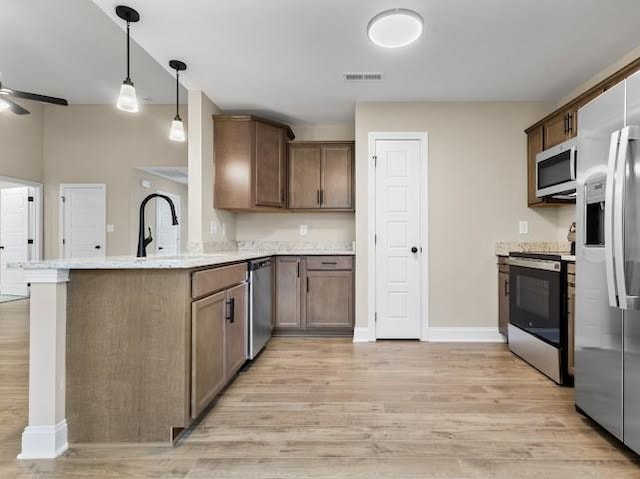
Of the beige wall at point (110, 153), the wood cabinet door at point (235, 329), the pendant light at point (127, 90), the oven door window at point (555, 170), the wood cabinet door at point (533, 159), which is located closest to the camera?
the pendant light at point (127, 90)

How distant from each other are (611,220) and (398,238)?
6.92ft

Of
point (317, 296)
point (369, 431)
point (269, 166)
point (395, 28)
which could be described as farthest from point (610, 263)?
point (269, 166)

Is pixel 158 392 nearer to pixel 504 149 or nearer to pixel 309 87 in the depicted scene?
pixel 309 87

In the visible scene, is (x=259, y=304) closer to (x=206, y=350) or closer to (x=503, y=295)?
(x=206, y=350)

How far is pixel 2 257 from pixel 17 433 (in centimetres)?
555

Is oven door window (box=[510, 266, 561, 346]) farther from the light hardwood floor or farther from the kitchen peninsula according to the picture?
the kitchen peninsula

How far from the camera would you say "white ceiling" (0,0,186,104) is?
113 inches


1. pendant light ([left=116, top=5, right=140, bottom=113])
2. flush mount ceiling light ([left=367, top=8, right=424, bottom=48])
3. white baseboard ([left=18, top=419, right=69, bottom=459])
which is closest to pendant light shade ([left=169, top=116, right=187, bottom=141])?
pendant light ([left=116, top=5, right=140, bottom=113])

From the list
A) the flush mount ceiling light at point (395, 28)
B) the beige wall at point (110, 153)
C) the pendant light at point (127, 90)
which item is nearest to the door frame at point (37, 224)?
the beige wall at point (110, 153)

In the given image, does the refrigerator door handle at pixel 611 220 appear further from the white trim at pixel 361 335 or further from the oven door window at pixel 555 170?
the white trim at pixel 361 335

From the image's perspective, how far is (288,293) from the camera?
3754mm

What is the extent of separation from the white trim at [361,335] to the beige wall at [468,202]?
0.19 ft

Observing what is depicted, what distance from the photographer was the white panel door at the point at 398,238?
3611 mm

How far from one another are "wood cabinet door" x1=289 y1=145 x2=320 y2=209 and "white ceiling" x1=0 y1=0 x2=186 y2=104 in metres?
1.68
